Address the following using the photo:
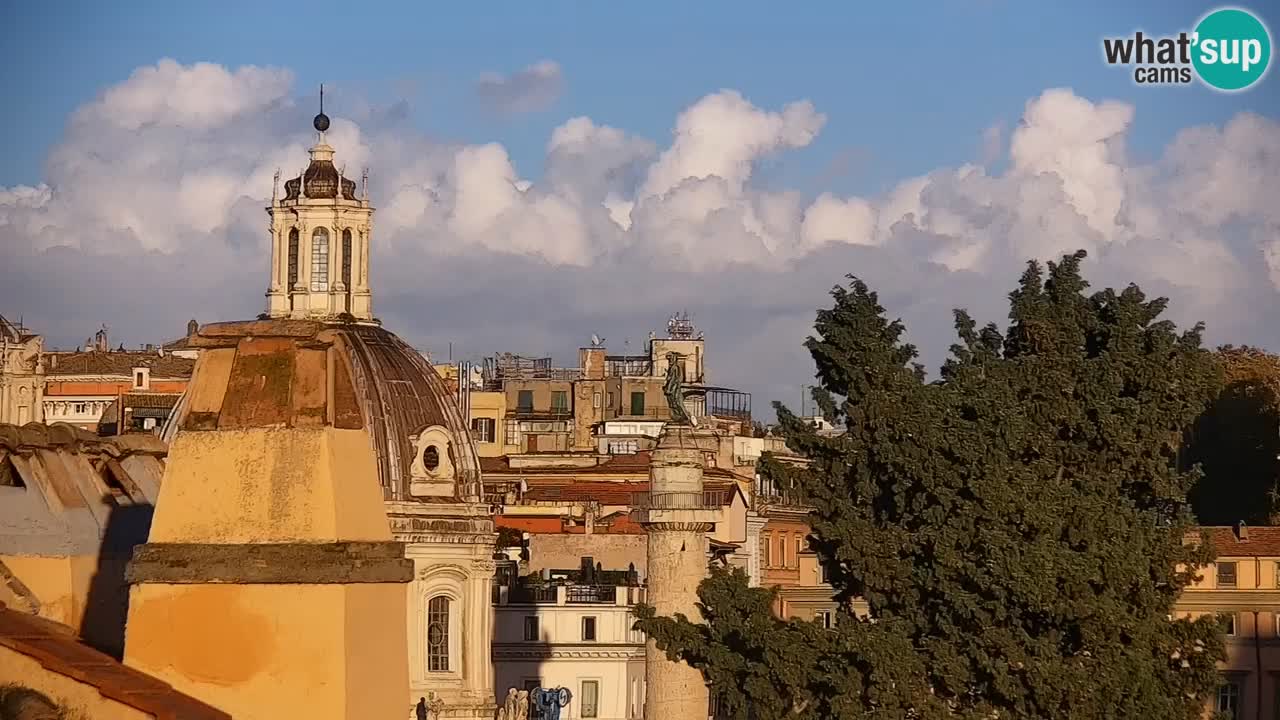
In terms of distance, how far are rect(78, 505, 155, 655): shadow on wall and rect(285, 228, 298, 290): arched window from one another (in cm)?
5048

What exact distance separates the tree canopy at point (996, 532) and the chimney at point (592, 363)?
174 feet

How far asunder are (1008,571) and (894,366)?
595 cm

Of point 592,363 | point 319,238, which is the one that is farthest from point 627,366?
point 319,238

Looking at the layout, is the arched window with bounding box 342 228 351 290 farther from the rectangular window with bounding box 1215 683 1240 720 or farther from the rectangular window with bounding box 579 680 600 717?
the rectangular window with bounding box 1215 683 1240 720

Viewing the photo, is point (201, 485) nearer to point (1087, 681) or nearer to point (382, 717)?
point (382, 717)

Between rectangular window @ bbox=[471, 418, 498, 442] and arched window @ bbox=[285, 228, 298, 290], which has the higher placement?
arched window @ bbox=[285, 228, 298, 290]

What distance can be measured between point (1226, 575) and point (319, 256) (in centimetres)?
2132

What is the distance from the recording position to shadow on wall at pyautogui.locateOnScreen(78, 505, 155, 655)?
1361cm

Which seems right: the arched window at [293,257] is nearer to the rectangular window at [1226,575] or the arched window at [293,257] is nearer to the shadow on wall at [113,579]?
the rectangular window at [1226,575]

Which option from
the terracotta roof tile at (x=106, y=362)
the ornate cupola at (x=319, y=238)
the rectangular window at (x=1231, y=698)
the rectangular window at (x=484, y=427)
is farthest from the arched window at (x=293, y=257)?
the terracotta roof tile at (x=106, y=362)

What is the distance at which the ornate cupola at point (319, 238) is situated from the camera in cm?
6525

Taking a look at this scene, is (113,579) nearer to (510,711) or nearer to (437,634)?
(510,711)

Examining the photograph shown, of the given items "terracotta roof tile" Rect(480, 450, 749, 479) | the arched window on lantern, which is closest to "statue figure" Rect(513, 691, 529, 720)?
the arched window on lantern

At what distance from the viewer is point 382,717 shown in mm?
10938
